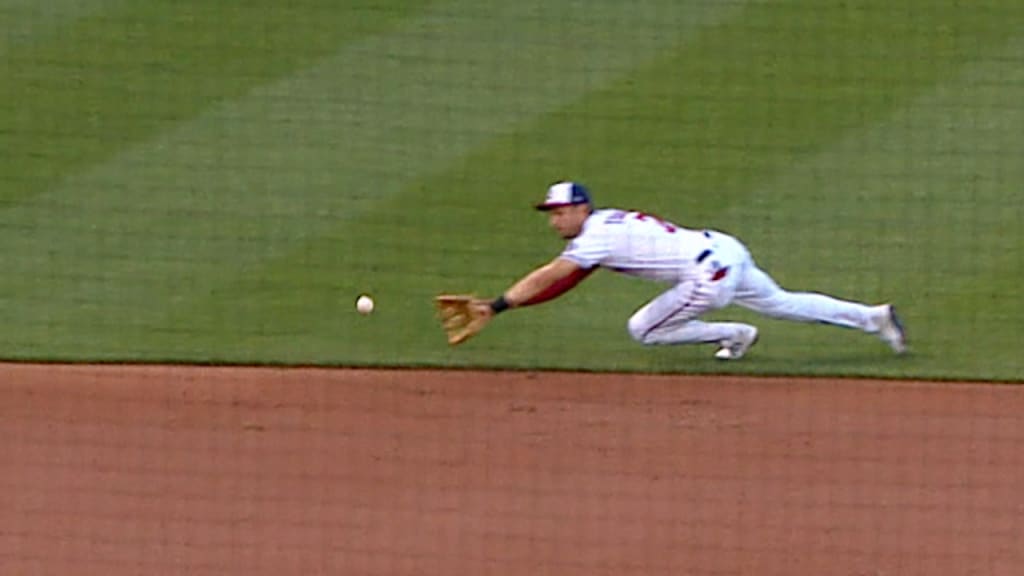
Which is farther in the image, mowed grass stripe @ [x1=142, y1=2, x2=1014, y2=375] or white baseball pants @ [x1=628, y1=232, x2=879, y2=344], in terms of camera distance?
mowed grass stripe @ [x1=142, y1=2, x2=1014, y2=375]

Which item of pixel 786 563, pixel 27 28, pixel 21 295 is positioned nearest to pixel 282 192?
pixel 21 295

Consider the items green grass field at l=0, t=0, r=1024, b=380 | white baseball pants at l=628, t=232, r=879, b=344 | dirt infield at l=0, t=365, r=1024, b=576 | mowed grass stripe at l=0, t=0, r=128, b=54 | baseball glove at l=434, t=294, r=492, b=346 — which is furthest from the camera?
mowed grass stripe at l=0, t=0, r=128, b=54

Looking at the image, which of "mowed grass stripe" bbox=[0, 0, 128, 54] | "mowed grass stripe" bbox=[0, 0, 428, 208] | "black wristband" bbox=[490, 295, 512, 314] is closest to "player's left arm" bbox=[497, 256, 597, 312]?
"black wristband" bbox=[490, 295, 512, 314]

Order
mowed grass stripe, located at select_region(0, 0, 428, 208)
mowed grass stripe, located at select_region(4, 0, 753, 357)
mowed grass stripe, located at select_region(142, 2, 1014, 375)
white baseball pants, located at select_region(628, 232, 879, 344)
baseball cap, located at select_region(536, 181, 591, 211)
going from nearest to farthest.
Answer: baseball cap, located at select_region(536, 181, 591, 211) → white baseball pants, located at select_region(628, 232, 879, 344) → mowed grass stripe, located at select_region(142, 2, 1014, 375) → mowed grass stripe, located at select_region(4, 0, 753, 357) → mowed grass stripe, located at select_region(0, 0, 428, 208)

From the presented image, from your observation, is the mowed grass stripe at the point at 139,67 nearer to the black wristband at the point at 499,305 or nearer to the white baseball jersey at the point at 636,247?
the black wristband at the point at 499,305

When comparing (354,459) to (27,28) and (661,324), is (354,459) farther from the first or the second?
(27,28)

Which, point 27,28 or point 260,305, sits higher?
point 27,28

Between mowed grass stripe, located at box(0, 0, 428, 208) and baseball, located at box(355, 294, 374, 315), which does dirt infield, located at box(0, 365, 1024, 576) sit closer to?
baseball, located at box(355, 294, 374, 315)

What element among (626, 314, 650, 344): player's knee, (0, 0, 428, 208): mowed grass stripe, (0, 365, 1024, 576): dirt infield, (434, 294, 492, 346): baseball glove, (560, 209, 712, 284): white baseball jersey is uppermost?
(0, 0, 428, 208): mowed grass stripe
